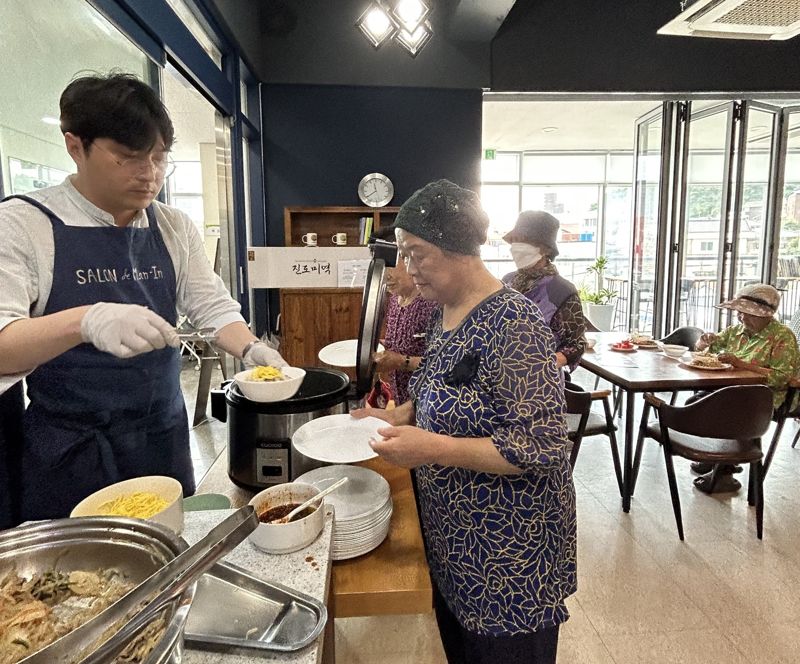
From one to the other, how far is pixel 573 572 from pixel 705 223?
5300 mm

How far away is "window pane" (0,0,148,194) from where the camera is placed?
1.36 m

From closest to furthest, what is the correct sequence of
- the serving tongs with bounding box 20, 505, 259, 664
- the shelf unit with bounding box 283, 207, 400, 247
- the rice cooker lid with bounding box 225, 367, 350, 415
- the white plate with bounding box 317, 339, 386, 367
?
the serving tongs with bounding box 20, 505, 259, 664 → the rice cooker lid with bounding box 225, 367, 350, 415 → the white plate with bounding box 317, 339, 386, 367 → the shelf unit with bounding box 283, 207, 400, 247

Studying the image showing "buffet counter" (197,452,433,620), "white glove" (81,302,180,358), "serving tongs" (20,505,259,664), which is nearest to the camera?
"serving tongs" (20,505,259,664)

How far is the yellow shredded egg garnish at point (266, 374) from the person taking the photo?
4.11 feet

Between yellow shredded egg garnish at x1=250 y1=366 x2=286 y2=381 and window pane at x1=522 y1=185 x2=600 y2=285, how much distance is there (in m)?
8.26

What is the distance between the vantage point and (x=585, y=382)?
5789 millimetres

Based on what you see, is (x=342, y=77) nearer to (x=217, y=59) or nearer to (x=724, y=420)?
(x=217, y=59)

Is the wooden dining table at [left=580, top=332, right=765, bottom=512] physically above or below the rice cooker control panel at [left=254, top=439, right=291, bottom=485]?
below

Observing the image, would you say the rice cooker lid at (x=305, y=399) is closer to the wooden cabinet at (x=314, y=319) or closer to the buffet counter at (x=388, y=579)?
the buffet counter at (x=388, y=579)

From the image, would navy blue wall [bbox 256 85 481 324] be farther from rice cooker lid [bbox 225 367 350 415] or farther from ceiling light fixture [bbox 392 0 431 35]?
rice cooker lid [bbox 225 367 350 415]

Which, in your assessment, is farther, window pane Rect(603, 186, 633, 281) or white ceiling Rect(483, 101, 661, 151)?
window pane Rect(603, 186, 633, 281)

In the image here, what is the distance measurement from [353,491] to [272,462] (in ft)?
0.72

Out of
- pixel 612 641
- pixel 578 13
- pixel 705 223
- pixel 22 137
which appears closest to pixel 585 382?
pixel 705 223

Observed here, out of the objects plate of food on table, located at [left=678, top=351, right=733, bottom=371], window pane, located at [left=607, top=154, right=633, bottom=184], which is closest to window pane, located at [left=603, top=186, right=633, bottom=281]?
window pane, located at [left=607, top=154, right=633, bottom=184]
